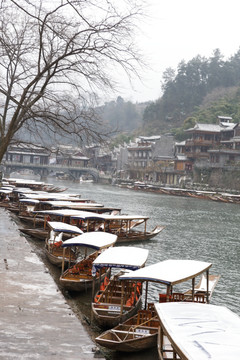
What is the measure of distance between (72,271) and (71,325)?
6637 millimetres

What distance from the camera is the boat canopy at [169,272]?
11.8 meters

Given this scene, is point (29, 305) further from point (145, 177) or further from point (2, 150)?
point (145, 177)

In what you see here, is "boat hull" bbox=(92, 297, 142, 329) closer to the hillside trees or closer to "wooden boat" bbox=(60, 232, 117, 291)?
"wooden boat" bbox=(60, 232, 117, 291)

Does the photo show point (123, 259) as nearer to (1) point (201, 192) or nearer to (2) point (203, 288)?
(2) point (203, 288)

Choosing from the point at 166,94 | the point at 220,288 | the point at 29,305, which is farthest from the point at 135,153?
the point at 29,305

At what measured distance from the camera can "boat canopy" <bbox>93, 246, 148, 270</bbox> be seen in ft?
45.4

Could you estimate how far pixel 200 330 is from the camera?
24.8ft

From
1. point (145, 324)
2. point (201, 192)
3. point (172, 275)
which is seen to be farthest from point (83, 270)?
point (201, 192)

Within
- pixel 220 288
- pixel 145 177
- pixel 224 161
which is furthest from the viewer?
pixel 145 177

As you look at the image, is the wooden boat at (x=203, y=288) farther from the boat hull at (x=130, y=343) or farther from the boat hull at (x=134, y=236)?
the boat hull at (x=134, y=236)

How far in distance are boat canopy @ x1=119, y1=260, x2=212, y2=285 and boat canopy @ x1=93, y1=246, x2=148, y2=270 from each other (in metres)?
0.80

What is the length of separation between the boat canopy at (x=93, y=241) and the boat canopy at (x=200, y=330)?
7911mm

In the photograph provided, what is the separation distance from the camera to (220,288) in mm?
19047

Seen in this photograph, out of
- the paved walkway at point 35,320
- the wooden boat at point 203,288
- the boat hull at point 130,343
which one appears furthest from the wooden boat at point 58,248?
the boat hull at point 130,343
